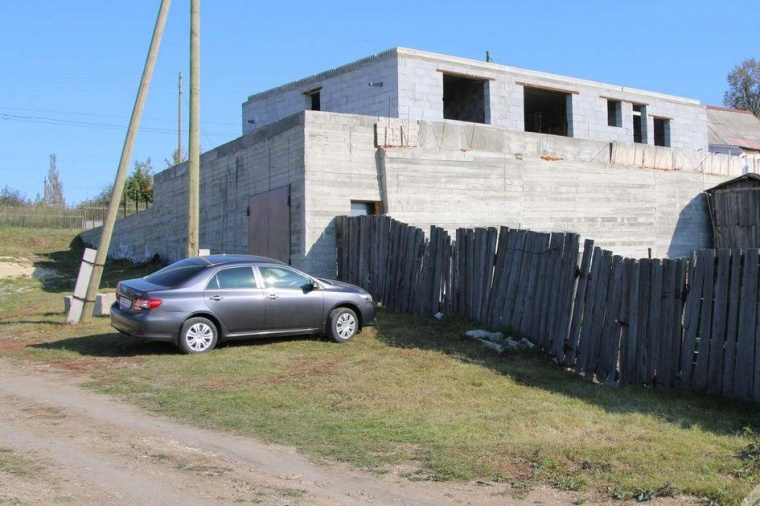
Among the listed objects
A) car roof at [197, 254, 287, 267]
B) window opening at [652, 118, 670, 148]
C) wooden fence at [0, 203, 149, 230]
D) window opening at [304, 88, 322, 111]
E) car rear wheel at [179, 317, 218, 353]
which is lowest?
car rear wheel at [179, 317, 218, 353]

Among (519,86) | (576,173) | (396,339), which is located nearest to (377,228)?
(396,339)

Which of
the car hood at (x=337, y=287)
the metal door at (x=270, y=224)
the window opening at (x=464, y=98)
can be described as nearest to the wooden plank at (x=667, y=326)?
the car hood at (x=337, y=287)

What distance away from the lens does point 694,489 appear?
5.73 m

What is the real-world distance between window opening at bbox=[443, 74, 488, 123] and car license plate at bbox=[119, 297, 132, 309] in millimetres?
17187

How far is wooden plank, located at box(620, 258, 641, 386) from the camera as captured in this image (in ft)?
32.1

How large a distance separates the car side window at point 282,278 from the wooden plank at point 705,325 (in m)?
5.99

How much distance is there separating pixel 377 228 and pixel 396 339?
3.76 m

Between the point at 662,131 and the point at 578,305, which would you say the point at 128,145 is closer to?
the point at 578,305

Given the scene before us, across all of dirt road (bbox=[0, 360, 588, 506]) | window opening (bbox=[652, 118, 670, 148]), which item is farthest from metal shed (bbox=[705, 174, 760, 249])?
dirt road (bbox=[0, 360, 588, 506])

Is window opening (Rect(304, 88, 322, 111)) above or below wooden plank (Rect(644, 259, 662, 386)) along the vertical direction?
above

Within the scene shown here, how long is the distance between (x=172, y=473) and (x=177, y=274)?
5.94 metres

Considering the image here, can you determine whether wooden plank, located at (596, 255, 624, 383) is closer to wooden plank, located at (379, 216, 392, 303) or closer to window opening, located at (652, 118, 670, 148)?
wooden plank, located at (379, 216, 392, 303)

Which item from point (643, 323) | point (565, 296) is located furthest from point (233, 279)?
point (643, 323)

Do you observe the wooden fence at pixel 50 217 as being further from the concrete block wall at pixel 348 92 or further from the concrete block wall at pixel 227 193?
the concrete block wall at pixel 348 92
